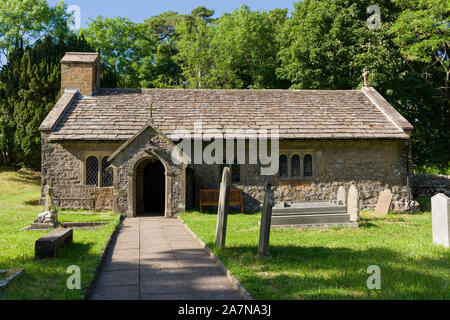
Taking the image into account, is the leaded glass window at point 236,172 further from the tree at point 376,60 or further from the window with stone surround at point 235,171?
the tree at point 376,60

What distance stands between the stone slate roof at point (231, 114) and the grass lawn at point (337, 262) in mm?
6897

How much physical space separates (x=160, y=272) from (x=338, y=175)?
1289 cm

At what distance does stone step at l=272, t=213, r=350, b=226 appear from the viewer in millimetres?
11703

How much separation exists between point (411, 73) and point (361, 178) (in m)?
12.0

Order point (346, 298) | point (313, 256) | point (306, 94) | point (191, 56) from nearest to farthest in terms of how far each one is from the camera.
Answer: point (346, 298) < point (313, 256) < point (306, 94) < point (191, 56)

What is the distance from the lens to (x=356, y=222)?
39.3ft

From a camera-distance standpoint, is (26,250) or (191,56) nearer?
(26,250)

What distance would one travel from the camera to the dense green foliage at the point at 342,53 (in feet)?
76.5

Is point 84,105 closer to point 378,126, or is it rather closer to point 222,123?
point 222,123

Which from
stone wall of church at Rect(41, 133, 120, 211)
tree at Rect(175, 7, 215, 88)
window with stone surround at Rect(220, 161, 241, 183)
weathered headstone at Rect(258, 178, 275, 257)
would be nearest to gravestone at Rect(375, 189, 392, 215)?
window with stone surround at Rect(220, 161, 241, 183)

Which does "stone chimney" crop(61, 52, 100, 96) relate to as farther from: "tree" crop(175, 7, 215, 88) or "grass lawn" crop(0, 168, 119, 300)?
"tree" crop(175, 7, 215, 88)

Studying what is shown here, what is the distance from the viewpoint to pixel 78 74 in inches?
772

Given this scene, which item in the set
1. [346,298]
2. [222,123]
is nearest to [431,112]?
[222,123]

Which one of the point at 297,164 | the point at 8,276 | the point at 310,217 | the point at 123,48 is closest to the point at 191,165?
the point at 297,164
